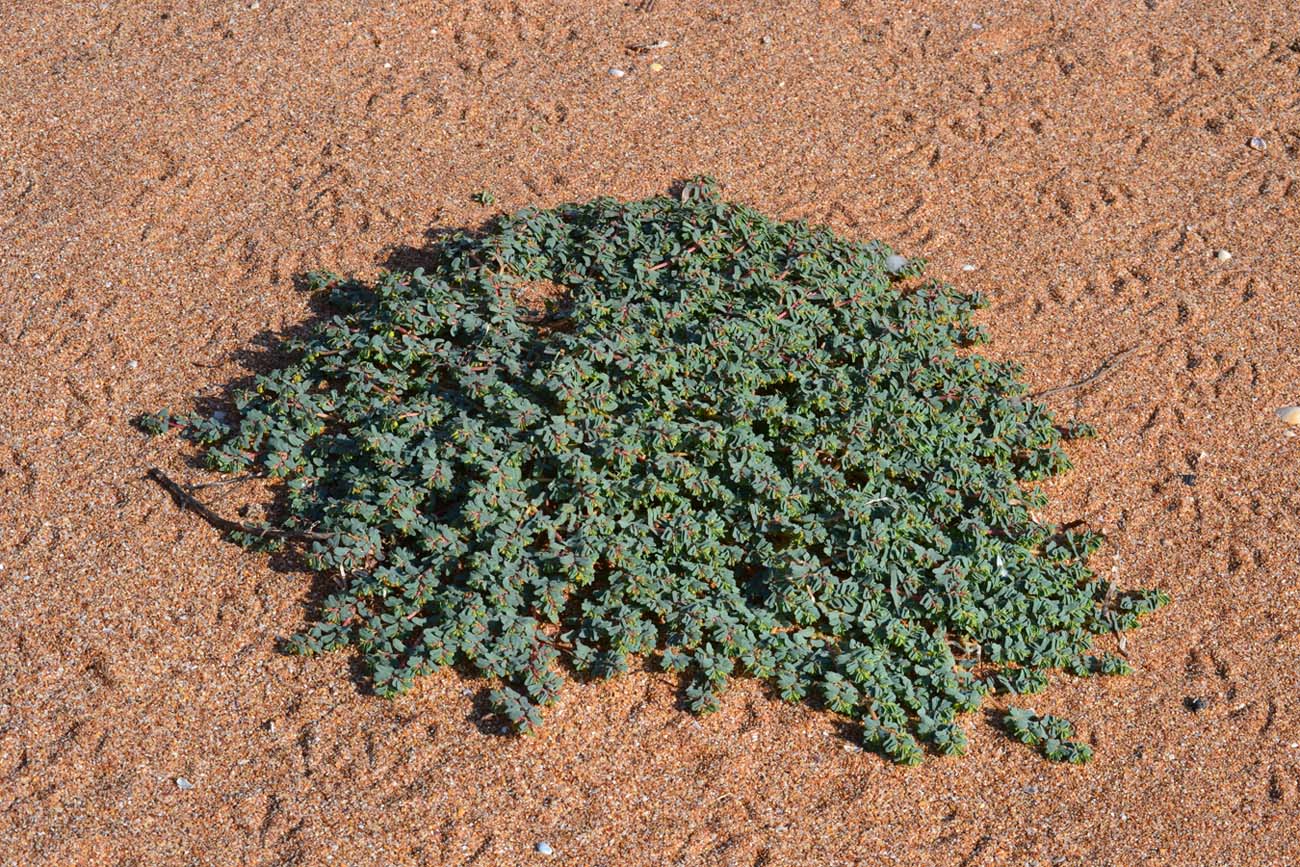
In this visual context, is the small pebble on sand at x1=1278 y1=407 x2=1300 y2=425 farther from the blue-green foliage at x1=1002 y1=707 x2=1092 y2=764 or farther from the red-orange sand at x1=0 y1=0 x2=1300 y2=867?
the blue-green foliage at x1=1002 y1=707 x2=1092 y2=764

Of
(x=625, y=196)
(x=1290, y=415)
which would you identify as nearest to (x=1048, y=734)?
(x=1290, y=415)

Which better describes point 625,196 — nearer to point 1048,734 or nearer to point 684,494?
point 684,494

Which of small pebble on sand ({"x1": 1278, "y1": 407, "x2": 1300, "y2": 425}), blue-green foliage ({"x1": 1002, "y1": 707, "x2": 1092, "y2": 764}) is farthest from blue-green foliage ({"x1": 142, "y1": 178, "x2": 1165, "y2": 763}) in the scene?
small pebble on sand ({"x1": 1278, "y1": 407, "x2": 1300, "y2": 425})

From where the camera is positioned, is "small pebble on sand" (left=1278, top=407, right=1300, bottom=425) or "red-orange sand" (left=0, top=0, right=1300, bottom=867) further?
"small pebble on sand" (left=1278, top=407, right=1300, bottom=425)

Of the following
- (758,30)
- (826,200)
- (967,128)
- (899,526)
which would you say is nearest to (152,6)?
(758,30)

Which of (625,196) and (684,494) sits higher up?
(625,196)

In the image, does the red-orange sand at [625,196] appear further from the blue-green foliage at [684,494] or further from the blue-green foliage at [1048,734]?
the blue-green foliage at [684,494]
